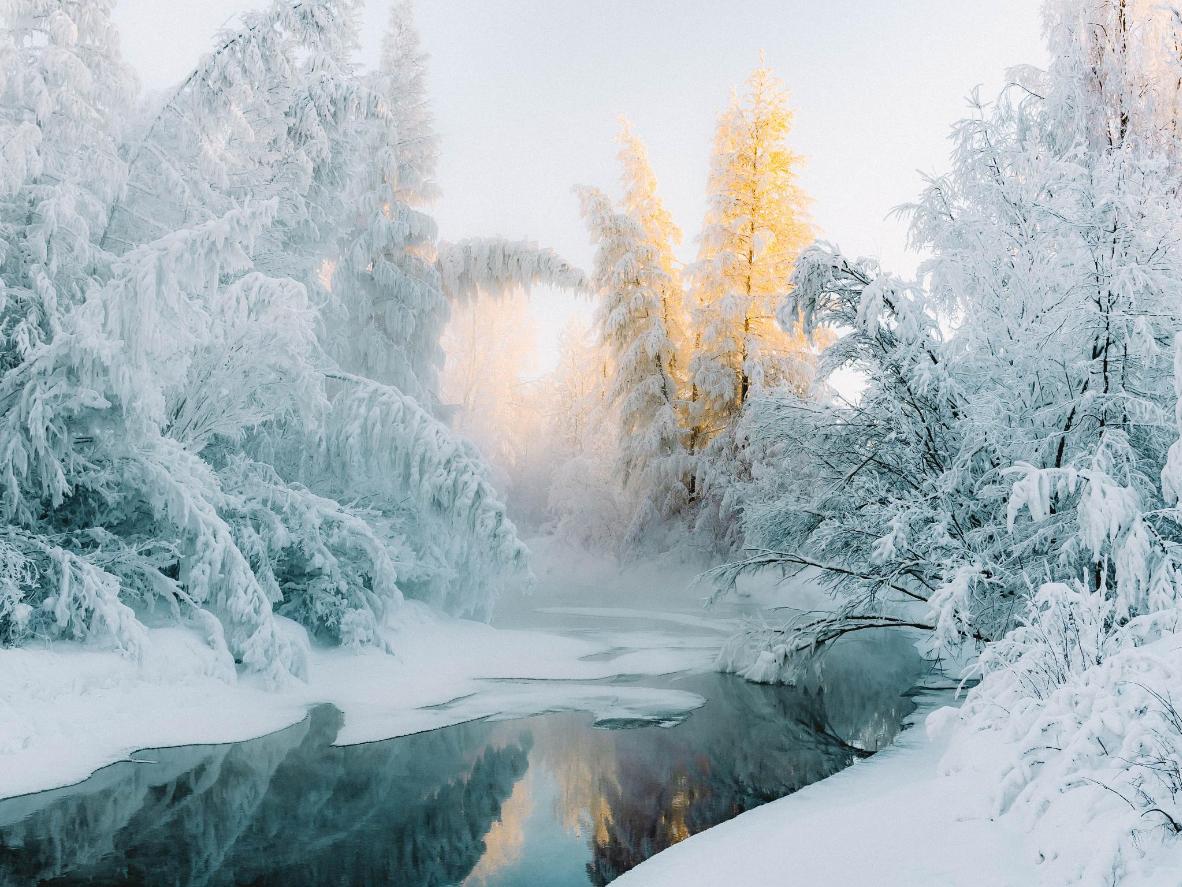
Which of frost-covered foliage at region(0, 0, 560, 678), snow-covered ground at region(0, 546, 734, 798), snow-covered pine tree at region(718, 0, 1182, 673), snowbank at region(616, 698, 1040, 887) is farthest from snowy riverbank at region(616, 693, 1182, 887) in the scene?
frost-covered foliage at region(0, 0, 560, 678)

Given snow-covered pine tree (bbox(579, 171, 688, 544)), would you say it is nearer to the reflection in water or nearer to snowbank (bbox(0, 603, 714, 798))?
snowbank (bbox(0, 603, 714, 798))

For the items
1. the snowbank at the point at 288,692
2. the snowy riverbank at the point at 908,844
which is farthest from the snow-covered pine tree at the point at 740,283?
the snowy riverbank at the point at 908,844

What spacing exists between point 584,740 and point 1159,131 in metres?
9.46

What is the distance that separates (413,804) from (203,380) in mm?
5821

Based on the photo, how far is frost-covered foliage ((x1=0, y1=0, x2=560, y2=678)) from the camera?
25.3 feet

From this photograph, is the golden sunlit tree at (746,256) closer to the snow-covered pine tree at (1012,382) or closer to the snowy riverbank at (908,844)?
the snow-covered pine tree at (1012,382)

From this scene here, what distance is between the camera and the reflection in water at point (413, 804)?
16.5 feet

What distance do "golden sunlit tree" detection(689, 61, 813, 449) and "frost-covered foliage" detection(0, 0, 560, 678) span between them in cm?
868

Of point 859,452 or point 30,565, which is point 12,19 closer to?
point 30,565

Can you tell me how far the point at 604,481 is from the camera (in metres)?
24.2

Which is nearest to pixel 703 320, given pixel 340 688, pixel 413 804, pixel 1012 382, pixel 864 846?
pixel 1012 382

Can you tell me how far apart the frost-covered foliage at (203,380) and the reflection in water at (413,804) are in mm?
1826

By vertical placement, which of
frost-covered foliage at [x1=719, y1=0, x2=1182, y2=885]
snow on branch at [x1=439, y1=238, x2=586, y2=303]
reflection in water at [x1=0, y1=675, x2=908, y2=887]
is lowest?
reflection in water at [x1=0, y1=675, x2=908, y2=887]

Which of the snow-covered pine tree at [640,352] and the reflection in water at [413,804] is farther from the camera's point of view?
the snow-covered pine tree at [640,352]
